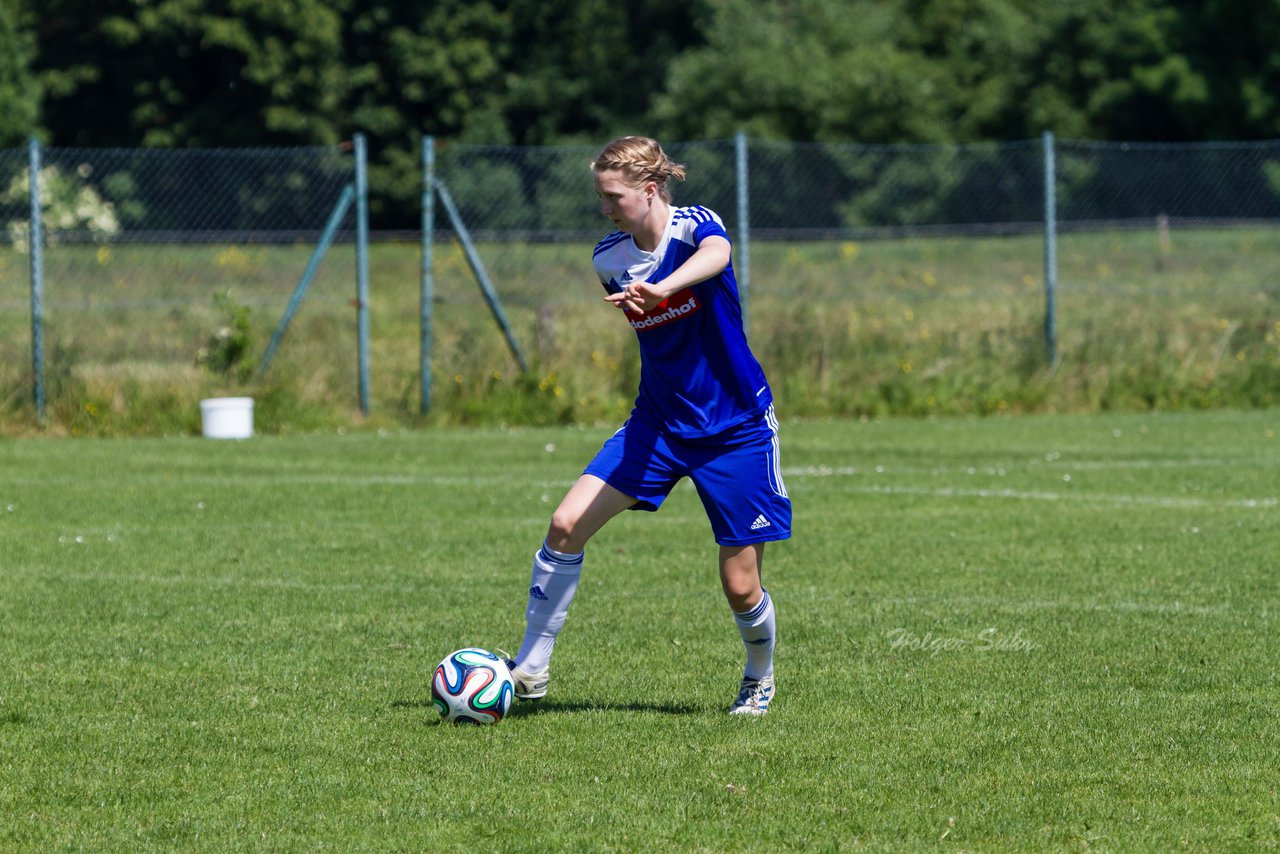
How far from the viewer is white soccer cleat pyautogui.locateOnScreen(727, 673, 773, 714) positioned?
18.5 ft

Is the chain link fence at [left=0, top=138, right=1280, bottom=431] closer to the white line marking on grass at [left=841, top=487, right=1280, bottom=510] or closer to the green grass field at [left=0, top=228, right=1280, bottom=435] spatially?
the green grass field at [left=0, top=228, right=1280, bottom=435]

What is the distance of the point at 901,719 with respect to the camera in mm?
5523

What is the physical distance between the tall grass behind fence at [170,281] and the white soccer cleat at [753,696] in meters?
10.7

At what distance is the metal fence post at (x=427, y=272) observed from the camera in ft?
53.0

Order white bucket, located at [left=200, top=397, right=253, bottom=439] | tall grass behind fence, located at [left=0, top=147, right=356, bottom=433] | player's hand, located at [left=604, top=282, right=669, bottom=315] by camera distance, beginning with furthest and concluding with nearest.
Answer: tall grass behind fence, located at [left=0, top=147, right=356, bottom=433] < white bucket, located at [left=200, top=397, right=253, bottom=439] < player's hand, located at [left=604, top=282, right=669, bottom=315]

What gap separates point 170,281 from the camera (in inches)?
776

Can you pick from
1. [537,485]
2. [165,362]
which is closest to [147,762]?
[537,485]

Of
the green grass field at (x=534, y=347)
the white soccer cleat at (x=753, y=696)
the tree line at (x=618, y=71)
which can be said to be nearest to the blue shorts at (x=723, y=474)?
the white soccer cleat at (x=753, y=696)

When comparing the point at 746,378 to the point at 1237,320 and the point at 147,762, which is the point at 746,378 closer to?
the point at 147,762

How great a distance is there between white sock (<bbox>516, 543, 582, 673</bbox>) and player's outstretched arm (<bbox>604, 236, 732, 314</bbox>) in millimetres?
926

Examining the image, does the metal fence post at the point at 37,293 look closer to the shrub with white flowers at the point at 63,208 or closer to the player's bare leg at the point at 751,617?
the shrub with white flowers at the point at 63,208

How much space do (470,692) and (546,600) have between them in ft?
1.35

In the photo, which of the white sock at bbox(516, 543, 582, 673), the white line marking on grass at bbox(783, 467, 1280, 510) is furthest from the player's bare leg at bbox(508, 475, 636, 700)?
the white line marking on grass at bbox(783, 467, 1280, 510)

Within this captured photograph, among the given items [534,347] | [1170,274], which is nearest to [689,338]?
[534,347]
